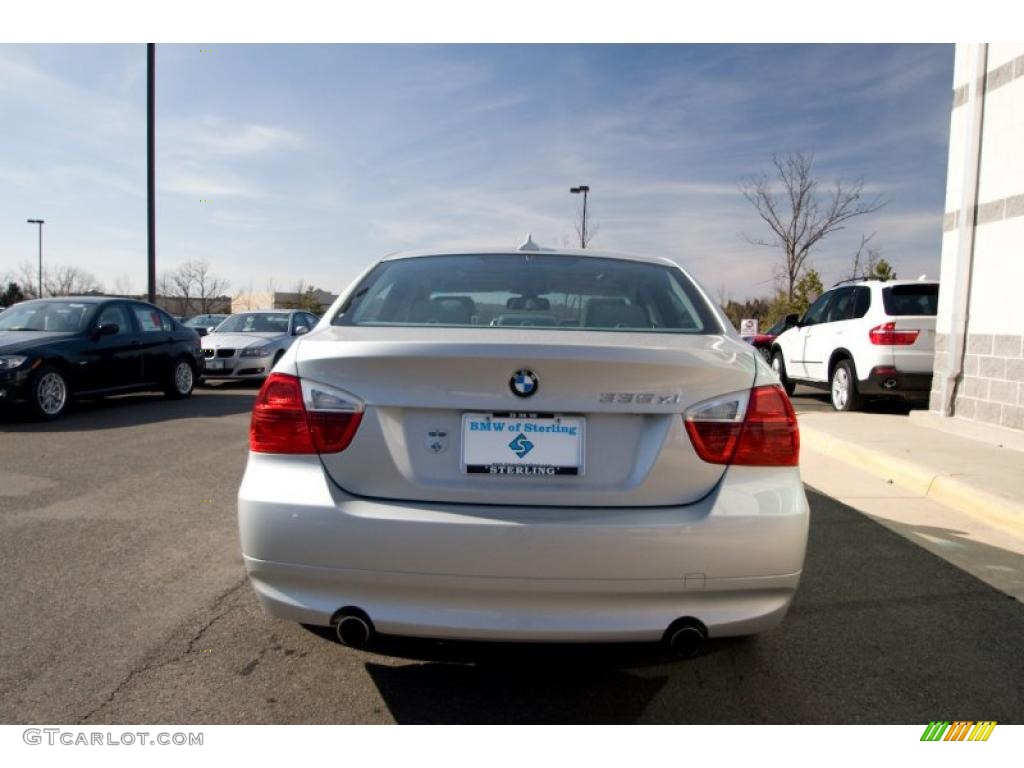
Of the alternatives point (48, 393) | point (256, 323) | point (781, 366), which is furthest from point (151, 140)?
point (781, 366)

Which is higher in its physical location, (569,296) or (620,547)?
(569,296)

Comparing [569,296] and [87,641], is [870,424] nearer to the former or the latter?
[569,296]

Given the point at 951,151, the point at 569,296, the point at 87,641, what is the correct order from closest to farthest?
the point at 87,641, the point at 569,296, the point at 951,151

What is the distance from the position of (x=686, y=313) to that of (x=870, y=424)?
6331 mm

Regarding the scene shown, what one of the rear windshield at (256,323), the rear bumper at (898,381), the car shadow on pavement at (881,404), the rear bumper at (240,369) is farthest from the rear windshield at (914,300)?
the rear windshield at (256,323)

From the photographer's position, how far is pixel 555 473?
6.89ft

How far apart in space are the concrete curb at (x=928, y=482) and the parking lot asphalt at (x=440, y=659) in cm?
103

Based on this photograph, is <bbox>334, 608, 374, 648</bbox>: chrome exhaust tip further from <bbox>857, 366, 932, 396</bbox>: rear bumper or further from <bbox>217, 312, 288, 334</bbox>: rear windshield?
<bbox>217, 312, 288, 334</bbox>: rear windshield

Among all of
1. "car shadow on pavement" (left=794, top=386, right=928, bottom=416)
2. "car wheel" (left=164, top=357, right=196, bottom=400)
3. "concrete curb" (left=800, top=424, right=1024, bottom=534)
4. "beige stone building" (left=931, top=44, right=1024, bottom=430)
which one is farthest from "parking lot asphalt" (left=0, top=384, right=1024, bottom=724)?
"car wheel" (left=164, top=357, right=196, bottom=400)

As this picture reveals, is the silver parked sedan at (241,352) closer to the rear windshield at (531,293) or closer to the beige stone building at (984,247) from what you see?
the beige stone building at (984,247)

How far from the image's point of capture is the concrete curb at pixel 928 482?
462cm

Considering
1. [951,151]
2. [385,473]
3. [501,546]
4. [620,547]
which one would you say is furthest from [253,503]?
[951,151]

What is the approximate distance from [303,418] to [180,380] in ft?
32.1
